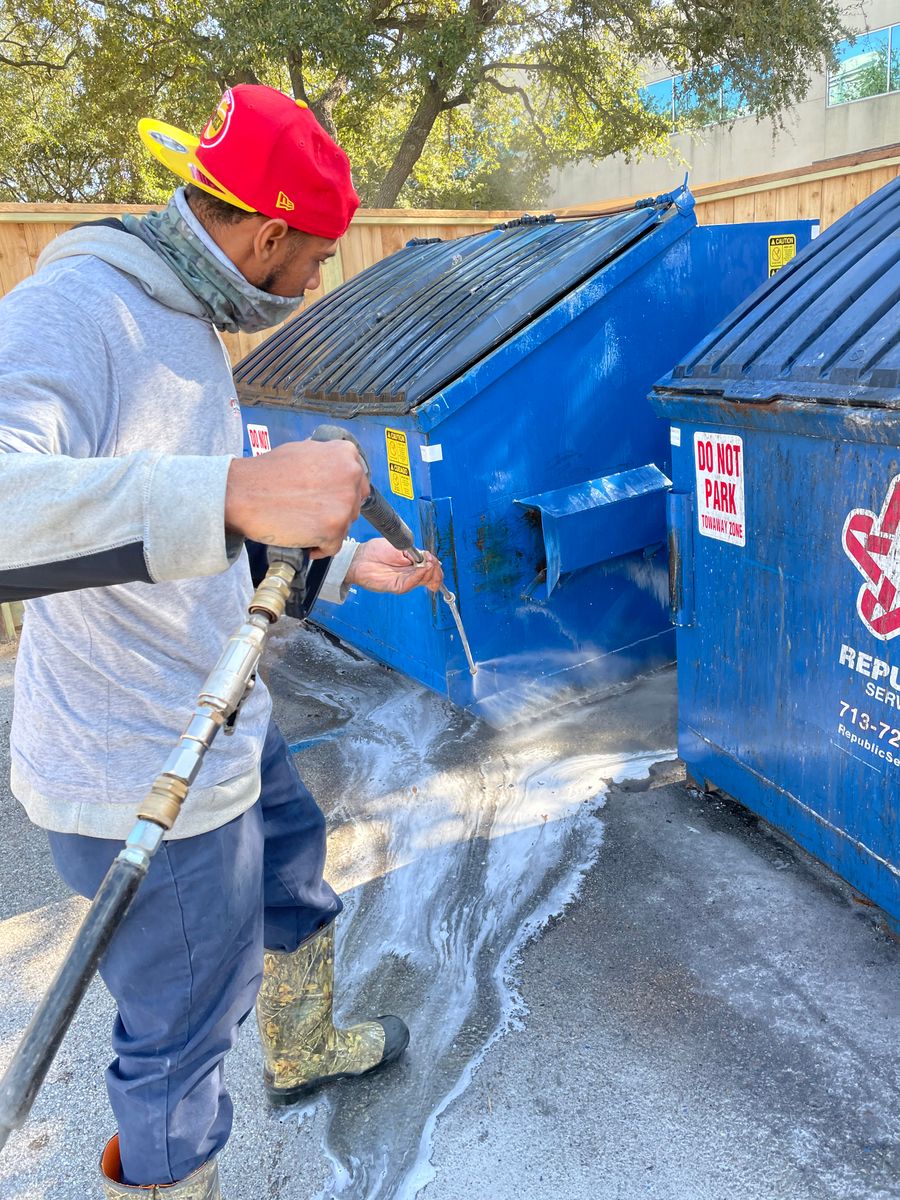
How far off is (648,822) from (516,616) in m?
0.97

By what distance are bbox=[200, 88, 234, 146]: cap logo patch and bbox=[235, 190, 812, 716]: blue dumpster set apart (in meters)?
1.78

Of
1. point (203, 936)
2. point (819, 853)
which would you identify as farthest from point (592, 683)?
point (203, 936)

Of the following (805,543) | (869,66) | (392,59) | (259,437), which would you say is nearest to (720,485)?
(805,543)

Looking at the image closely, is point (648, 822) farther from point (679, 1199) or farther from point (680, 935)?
point (679, 1199)

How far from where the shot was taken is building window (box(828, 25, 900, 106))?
1655 cm

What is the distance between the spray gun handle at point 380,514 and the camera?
1.43 m

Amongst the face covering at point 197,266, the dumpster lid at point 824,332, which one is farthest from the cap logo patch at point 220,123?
the dumpster lid at point 824,332

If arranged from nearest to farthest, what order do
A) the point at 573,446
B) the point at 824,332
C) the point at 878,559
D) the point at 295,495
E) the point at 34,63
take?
the point at 295,495 < the point at 878,559 < the point at 824,332 < the point at 573,446 < the point at 34,63

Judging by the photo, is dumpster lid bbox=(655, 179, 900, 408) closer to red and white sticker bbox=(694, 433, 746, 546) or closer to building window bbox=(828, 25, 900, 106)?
red and white sticker bbox=(694, 433, 746, 546)

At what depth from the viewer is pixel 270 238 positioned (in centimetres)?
140

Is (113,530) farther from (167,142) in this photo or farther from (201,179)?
(167,142)

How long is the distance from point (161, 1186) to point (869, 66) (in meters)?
20.9

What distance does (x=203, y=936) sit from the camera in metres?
1.39

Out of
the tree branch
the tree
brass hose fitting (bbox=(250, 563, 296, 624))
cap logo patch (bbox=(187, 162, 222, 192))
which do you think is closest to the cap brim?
cap logo patch (bbox=(187, 162, 222, 192))
